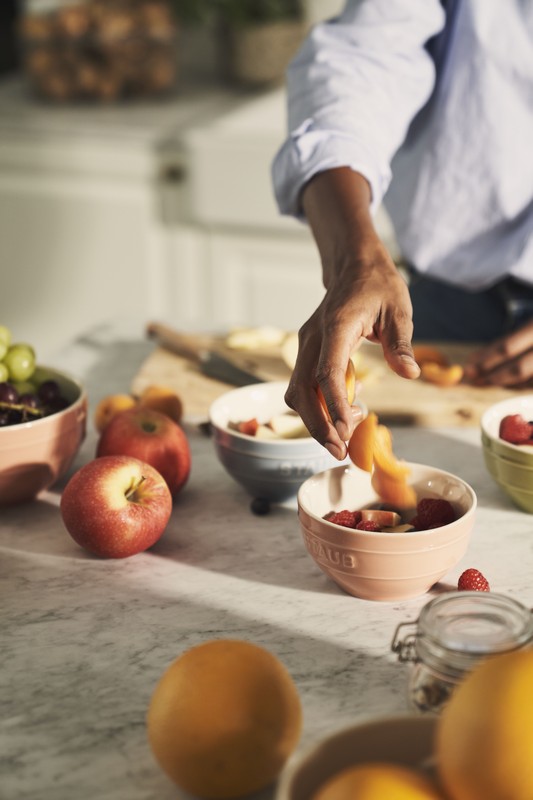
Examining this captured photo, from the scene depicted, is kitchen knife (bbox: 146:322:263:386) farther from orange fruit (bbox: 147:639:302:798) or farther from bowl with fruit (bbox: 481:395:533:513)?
orange fruit (bbox: 147:639:302:798)

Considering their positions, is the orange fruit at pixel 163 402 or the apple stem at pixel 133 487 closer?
the apple stem at pixel 133 487

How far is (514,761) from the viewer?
21.7 inches

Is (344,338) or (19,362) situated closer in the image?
(344,338)

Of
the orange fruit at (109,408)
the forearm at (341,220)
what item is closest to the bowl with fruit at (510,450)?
the forearm at (341,220)

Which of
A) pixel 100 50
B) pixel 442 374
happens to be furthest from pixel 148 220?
pixel 442 374

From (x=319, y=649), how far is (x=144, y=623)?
16 cm

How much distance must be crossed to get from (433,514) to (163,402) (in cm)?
47

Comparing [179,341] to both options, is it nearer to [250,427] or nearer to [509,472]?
[250,427]

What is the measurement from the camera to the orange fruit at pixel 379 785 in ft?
1.77

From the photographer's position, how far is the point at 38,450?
3.65ft

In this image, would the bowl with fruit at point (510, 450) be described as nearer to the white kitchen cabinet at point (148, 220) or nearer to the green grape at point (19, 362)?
the green grape at point (19, 362)

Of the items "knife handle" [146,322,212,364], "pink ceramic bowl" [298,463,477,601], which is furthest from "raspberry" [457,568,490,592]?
"knife handle" [146,322,212,364]

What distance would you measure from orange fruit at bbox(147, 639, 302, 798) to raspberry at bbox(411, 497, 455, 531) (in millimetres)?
286

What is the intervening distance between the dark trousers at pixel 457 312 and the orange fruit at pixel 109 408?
2.00 feet
